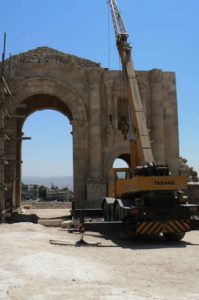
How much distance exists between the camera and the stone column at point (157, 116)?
25516 millimetres

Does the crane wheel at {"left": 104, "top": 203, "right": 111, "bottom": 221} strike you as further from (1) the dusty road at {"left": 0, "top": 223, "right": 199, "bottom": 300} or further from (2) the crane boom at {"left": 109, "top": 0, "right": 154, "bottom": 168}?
(1) the dusty road at {"left": 0, "top": 223, "right": 199, "bottom": 300}

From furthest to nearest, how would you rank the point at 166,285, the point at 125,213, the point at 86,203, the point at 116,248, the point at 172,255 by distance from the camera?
the point at 86,203 < the point at 125,213 < the point at 116,248 < the point at 172,255 < the point at 166,285

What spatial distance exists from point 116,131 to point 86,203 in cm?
462

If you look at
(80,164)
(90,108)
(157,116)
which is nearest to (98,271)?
(80,164)

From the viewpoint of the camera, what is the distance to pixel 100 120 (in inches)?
998

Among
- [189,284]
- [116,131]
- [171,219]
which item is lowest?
[189,284]

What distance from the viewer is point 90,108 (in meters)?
25.3

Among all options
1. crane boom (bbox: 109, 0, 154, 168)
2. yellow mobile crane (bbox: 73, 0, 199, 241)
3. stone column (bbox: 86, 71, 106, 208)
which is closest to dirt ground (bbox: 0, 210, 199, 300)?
yellow mobile crane (bbox: 73, 0, 199, 241)

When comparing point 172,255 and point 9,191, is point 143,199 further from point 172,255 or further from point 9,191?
point 9,191

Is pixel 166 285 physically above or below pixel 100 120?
below

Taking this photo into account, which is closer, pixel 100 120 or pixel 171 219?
pixel 171 219

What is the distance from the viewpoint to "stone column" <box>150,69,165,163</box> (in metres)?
25.5

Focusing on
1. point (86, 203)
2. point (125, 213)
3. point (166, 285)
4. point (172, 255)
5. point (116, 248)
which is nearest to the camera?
point (166, 285)

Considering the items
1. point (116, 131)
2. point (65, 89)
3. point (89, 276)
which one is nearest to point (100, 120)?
point (116, 131)
